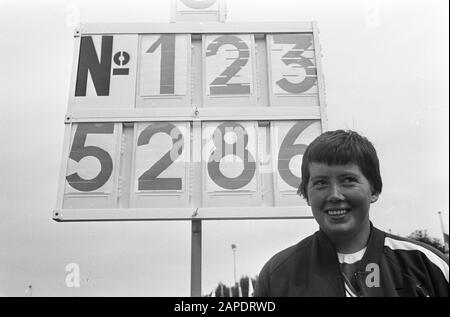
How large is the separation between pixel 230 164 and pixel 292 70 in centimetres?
35

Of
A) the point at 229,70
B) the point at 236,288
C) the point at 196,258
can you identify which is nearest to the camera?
the point at 236,288

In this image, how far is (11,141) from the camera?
3.21ft

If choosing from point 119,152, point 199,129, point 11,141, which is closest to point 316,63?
point 199,129

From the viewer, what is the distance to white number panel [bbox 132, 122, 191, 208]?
970 mm

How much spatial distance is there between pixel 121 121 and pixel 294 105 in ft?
1.65

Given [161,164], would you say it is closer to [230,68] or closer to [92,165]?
[92,165]

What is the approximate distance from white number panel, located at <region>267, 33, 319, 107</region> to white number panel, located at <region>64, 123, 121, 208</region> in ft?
1.58

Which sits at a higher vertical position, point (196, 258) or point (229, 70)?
point (229, 70)

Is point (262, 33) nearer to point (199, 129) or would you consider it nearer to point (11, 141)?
point (199, 129)

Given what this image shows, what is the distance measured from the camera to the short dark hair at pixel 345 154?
709 millimetres

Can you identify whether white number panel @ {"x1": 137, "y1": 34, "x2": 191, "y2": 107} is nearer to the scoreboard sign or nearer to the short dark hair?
the scoreboard sign

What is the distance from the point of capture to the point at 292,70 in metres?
1.07

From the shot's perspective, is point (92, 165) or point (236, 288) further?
point (92, 165)

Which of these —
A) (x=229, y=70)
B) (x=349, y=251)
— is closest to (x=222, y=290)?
(x=349, y=251)
